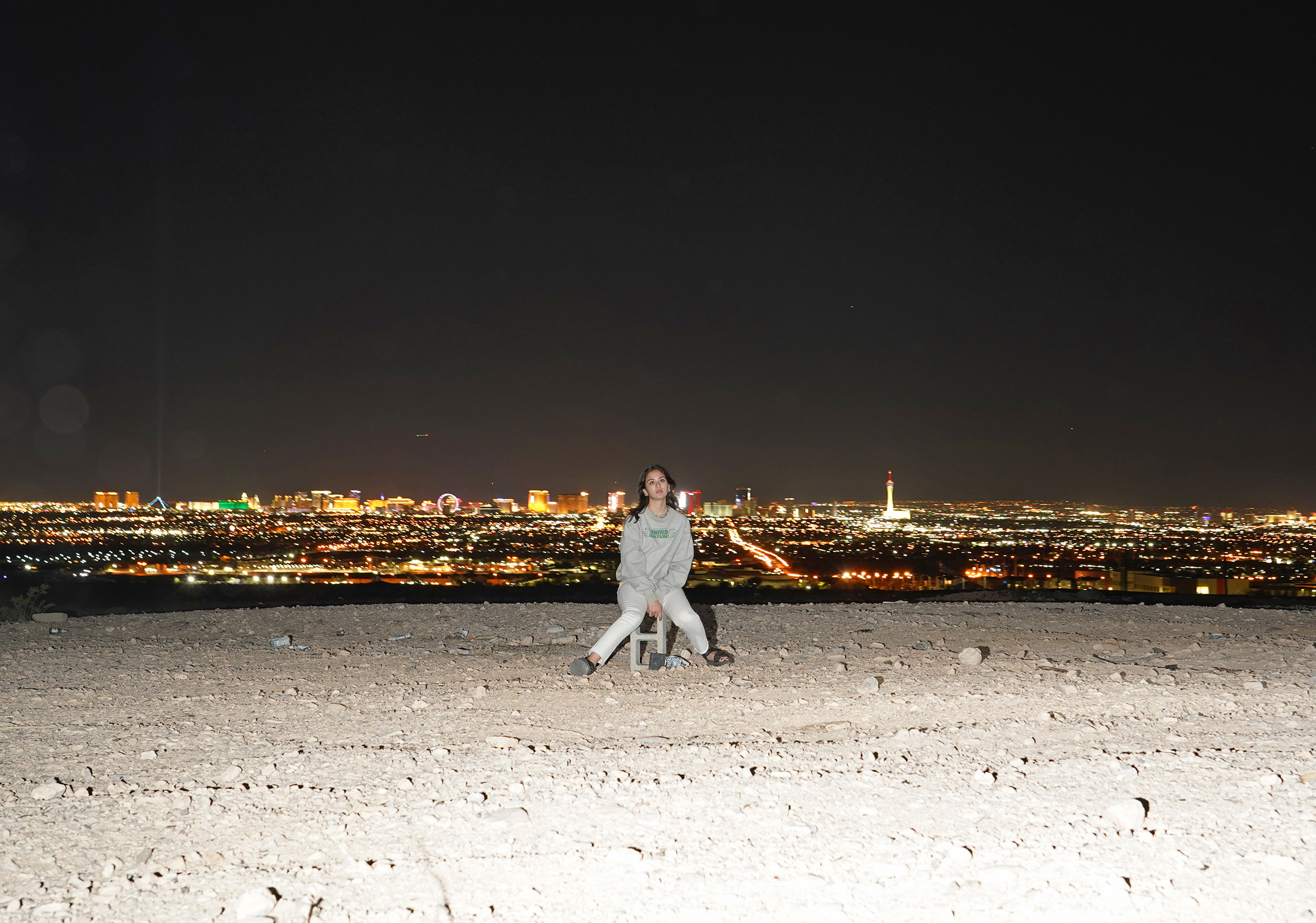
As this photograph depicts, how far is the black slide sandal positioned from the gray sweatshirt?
612 millimetres

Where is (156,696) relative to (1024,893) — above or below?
below

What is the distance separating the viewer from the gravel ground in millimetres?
3002

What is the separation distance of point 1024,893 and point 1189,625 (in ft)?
30.6

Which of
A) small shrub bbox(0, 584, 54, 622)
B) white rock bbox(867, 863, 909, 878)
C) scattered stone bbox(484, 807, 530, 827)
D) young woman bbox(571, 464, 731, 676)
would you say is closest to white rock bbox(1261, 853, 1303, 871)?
white rock bbox(867, 863, 909, 878)

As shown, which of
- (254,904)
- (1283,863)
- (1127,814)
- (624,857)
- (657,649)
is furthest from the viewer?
(657,649)

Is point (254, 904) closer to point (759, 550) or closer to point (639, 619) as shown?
point (639, 619)

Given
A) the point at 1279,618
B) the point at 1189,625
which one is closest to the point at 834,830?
the point at 1189,625

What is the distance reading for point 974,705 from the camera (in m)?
5.91

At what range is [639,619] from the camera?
7.49 m

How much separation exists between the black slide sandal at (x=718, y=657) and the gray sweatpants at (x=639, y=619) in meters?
0.06

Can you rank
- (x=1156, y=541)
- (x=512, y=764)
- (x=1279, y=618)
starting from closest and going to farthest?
(x=512, y=764)
(x=1279, y=618)
(x=1156, y=541)

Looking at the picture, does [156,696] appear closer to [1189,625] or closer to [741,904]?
[741,904]

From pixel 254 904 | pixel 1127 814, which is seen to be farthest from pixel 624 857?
pixel 1127 814

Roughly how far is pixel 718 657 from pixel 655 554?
39.5 inches
